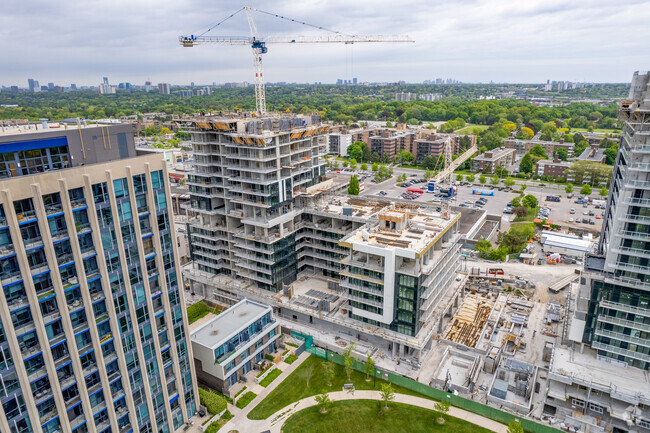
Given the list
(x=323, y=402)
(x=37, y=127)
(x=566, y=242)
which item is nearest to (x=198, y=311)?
(x=323, y=402)

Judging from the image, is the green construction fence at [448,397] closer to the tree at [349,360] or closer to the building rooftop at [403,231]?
the tree at [349,360]

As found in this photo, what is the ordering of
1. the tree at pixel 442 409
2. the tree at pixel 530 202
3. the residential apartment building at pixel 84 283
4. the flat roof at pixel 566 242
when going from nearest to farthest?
1. the residential apartment building at pixel 84 283
2. the tree at pixel 442 409
3. the flat roof at pixel 566 242
4. the tree at pixel 530 202

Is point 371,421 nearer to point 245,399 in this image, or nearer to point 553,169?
point 245,399

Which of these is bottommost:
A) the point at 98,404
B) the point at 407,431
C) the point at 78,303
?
the point at 407,431

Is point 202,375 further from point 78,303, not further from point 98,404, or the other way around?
point 78,303

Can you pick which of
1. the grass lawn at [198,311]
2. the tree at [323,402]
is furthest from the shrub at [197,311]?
the tree at [323,402]

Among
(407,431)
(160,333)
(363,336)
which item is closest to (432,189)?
(363,336)
